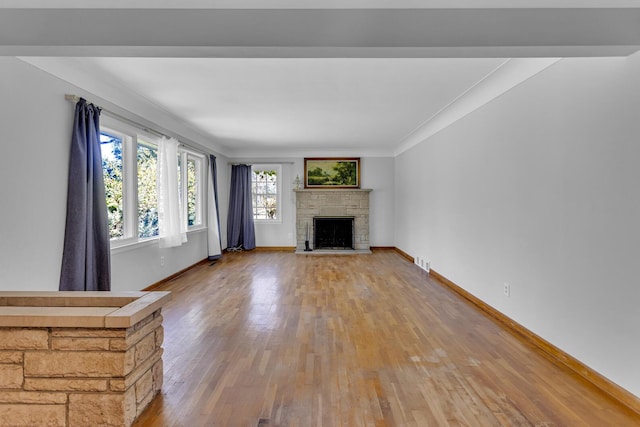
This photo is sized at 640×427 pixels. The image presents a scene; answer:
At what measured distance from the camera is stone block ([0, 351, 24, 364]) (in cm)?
166

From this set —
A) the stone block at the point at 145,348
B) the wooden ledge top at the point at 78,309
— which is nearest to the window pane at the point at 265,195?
the wooden ledge top at the point at 78,309

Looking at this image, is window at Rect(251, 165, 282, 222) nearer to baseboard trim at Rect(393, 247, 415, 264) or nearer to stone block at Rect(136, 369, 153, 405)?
baseboard trim at Rect(393, 247, 415, 264)

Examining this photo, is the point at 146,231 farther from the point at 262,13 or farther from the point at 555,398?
the point at 555,398

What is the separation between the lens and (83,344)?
65.6 inches

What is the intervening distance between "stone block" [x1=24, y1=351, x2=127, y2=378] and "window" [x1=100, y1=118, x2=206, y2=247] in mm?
2291

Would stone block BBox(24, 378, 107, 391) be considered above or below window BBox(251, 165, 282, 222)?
below

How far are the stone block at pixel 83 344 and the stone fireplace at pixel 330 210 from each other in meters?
6.32

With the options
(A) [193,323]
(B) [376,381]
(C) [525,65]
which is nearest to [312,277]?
(A) [193,323]

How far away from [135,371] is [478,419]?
1882 mm

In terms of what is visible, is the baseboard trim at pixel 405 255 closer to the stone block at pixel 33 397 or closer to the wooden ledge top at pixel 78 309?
the wooden ledge top at pixel 78 309

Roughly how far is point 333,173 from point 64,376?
22.4ft

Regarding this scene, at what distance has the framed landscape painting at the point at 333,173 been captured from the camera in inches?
317

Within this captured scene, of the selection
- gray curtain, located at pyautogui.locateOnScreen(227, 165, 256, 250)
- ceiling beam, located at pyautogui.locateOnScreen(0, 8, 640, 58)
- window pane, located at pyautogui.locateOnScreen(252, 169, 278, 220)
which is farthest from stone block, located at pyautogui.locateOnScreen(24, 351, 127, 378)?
window pane, located at pyautogui.locateOnScreen(252, 169, 278, 220)

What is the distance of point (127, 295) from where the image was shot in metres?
1.98
